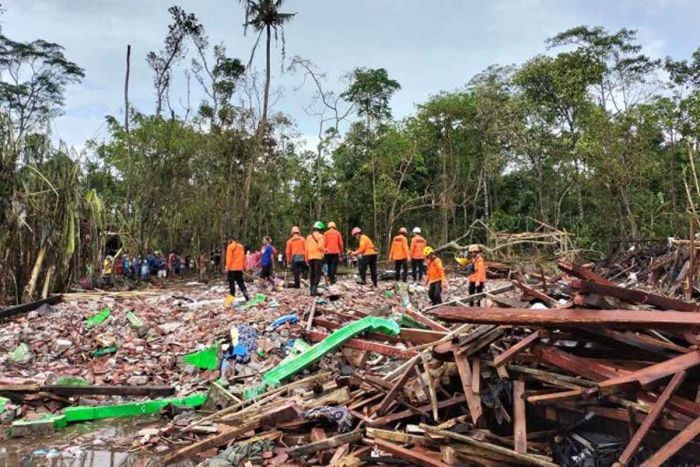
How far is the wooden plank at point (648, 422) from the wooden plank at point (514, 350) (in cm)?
95

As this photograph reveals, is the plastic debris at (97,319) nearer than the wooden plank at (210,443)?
No

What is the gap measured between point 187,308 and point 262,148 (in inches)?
644

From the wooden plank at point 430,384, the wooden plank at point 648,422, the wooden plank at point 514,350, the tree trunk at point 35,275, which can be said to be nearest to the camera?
the wooden plank at point 648,422

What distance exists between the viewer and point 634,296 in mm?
4438

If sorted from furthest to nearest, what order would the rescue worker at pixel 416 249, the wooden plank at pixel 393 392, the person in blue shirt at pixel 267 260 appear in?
the rescue worker at pixel 416 249
the person in blue shirt at pixel 267 260
the wooden plank at pixel 393 392

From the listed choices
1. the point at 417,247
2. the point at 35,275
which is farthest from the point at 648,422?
the point at 35,275

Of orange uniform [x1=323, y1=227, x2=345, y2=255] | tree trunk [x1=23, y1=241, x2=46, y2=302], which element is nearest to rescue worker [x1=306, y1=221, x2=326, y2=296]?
orange uniform [x1=323, y1=227, x2=345, y2=255]

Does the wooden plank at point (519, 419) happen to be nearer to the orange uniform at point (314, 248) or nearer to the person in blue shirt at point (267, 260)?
the orange uniform at point (314, 248)

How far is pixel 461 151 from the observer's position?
28781mm

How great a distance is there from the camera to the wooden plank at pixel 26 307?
36.1 ft

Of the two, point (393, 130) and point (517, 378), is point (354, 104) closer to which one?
point (393, 130)

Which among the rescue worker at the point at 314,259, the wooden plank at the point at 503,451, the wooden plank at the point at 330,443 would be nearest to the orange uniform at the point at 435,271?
the rescue worker at the point at 314,259

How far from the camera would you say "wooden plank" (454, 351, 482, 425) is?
431 centimetres

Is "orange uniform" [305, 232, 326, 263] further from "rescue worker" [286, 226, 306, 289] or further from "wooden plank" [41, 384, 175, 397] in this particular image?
"wooden plank" [41, 384, 175, 397]
